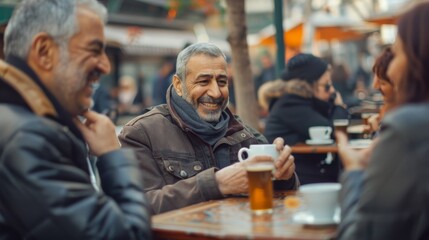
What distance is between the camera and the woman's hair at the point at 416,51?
8.18 feet

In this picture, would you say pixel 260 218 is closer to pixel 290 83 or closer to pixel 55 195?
pixel 55 195

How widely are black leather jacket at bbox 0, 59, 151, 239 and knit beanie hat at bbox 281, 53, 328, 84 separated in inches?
175

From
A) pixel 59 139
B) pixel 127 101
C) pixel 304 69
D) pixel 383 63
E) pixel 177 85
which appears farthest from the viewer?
pixel 127 101

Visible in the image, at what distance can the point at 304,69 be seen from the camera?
23.6 ft

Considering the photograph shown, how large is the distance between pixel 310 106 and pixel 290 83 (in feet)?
0.94

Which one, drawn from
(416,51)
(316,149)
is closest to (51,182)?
(416,51)

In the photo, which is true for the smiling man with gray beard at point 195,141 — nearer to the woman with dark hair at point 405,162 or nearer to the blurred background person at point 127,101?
the woman with dark hair at point 405,162

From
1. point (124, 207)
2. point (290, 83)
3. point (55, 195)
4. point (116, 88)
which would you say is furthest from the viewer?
point (116, 88)

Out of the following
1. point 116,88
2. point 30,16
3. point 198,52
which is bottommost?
point 116,88

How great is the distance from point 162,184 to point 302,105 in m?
3.29

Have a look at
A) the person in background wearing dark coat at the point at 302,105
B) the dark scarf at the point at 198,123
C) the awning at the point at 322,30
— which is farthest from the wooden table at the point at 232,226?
the awning at the point at 322,30

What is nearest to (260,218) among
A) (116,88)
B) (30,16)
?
(30,16)

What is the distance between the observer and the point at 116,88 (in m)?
19.5

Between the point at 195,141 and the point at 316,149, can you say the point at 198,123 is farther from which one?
the point at 316,149
